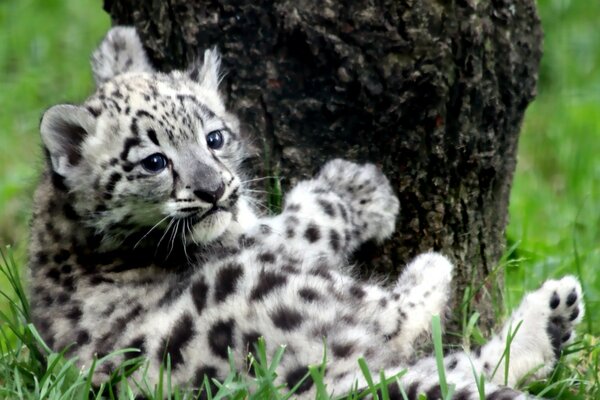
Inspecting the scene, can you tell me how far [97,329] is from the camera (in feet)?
18.0

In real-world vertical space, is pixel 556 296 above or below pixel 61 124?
below

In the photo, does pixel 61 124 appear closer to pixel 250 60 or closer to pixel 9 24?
pixel 250 60

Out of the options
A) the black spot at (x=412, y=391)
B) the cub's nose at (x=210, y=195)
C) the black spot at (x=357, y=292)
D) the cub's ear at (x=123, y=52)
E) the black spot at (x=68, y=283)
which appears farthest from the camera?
the cub's ear at (x=123, y=52)

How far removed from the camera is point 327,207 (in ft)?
20.6

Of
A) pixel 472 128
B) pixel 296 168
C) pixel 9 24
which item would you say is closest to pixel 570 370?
pixel 472 128

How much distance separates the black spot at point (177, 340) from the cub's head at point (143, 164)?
656 millimetres

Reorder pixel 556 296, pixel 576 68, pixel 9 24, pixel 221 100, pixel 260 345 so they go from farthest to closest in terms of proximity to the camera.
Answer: pixel 9 24 → pixel 576 68 → pixel 221 100 → pixel 556 296 → pixel 260 345

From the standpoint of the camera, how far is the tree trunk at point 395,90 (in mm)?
6004

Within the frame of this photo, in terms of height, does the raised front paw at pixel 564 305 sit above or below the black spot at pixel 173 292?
below

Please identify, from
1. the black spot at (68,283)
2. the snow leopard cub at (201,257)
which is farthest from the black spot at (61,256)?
the black spot at (68,283)

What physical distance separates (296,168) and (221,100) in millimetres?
578

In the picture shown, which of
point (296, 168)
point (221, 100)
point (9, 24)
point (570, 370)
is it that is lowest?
point (570, 370)

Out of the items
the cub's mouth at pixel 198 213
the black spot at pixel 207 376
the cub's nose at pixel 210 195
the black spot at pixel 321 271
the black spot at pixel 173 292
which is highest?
the cub's nose at pixel 210 195

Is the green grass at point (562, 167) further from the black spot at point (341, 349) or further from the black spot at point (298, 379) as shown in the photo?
the black spot at point (298, 379)
